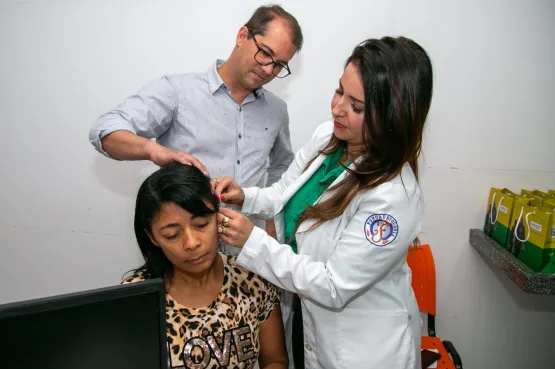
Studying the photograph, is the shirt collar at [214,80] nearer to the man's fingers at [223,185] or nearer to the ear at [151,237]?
the man's fingers at [223,185]

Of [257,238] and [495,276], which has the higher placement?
[257,238]

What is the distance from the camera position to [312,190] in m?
1.43

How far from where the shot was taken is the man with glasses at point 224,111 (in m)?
1.51

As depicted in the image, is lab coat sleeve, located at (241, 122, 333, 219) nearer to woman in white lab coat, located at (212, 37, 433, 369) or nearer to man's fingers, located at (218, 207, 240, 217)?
woman in white lab coat, located at (212, 37, 433, 369)

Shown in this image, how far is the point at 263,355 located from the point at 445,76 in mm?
1587

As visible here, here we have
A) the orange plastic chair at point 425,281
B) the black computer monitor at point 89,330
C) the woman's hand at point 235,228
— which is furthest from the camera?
the orange plastic chair at point 425,281

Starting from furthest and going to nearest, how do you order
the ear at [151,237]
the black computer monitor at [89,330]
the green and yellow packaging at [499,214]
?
the green and yellow packaging at [499,214] < the ear at [151,237] < the black computer monitor at [89,330]

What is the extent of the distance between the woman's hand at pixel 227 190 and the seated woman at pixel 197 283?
0.06 metres

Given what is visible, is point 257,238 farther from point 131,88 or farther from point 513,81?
point 513,81

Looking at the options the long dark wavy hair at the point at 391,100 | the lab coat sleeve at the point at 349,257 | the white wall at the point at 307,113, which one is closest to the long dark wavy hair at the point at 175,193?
the lab coat sleeve at the point at 349,257

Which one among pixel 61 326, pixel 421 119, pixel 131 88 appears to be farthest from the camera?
pixel 131 88

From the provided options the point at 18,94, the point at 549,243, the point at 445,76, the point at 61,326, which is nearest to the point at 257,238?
the point at 61,326

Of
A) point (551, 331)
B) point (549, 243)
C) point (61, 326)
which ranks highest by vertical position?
point (61, 326)

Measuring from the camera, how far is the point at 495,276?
2297 millimetres
